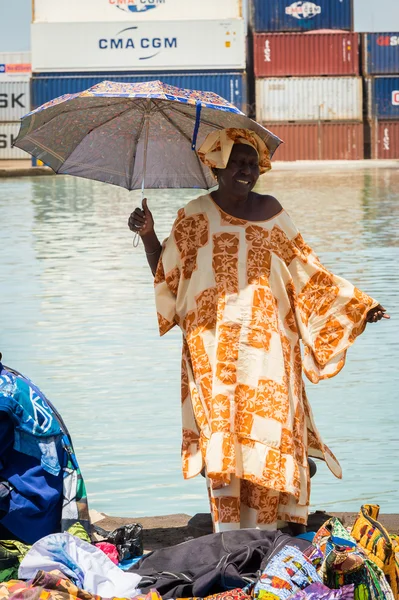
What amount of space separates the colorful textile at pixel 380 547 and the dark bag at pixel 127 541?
2.17 ft

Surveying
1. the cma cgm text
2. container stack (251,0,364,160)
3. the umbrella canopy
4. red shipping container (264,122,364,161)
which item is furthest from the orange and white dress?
the cma cgm text

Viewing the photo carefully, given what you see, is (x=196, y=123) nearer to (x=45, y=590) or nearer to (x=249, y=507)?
(x=249, y=507)

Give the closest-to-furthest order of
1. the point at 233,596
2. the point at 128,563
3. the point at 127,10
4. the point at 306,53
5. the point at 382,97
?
1. the point at 233,596
2. the point at 128,563
3. the point at 306,53
4. the point at 382,97
5. the point at 127,10

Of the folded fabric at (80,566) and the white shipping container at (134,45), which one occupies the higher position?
the white shipping container at (134,45)

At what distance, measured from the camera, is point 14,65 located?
51.5 meters

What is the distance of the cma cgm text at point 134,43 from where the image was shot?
47.1 m

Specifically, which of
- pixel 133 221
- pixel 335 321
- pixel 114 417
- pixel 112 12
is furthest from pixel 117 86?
pixel 112 12

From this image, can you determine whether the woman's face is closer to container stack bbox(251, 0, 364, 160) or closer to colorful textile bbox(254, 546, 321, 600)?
colorful textile bbox(254, 546, 321, 600)

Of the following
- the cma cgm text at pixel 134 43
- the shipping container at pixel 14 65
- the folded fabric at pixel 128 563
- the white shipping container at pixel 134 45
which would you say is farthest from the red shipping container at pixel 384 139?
the folded fabric at pixel 128 563

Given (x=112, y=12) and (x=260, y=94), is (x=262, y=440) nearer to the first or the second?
(x=260, y=94)

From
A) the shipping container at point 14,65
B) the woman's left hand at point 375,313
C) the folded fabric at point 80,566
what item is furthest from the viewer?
the shipping container at point 14,65

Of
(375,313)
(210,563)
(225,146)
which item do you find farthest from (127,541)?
(225,146)

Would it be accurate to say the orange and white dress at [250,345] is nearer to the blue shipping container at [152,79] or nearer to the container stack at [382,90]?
the blue shipping container at [152,79]

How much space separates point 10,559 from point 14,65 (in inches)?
1978
